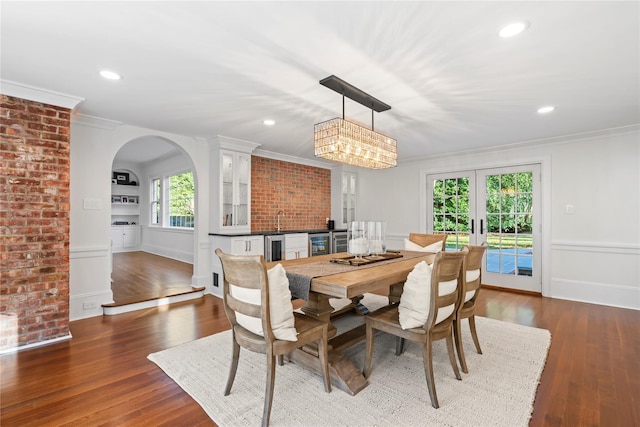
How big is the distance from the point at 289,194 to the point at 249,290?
4127 mm

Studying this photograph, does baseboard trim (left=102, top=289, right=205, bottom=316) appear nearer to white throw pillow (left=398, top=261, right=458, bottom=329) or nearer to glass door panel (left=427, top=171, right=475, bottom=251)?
white throw pillow (left=398, top=261, right=458, bottom=329)

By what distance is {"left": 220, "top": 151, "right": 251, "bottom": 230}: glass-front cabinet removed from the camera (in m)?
4.61

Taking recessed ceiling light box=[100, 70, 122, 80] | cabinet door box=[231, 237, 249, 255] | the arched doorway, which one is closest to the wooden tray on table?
cabinet door box=[231, 237, 249, 255]

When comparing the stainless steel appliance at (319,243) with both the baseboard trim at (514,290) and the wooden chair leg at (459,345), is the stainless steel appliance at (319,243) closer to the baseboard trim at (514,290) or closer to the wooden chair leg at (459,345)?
the baseboard trim at (514,290)

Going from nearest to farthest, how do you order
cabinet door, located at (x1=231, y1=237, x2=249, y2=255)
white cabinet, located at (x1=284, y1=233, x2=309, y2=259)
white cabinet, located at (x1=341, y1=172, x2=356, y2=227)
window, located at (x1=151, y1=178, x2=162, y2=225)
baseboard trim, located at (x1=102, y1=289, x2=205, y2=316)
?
baseboard trim, located at (x1=102, y1=289, x2=205, y2=316) < cabinet door, located at (x1=231, y1=237, x2=249, y2=255) < white cabinet, located at (x1=284, y1=233, x2=309, y2=259) < white cabinet, located at (x1=341, y1=172, x2=356, y2=227) < window, located at (x1=151, y1=178, x2=162, y2=225)

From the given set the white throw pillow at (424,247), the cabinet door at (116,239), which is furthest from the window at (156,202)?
the white throw pillow at (424,247)

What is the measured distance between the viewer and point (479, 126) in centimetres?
386

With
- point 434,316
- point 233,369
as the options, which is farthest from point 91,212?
point 434,316

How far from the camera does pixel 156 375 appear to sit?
2.28m

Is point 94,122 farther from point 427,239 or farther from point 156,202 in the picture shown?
point 156,202

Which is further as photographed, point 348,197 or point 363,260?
point 348,197

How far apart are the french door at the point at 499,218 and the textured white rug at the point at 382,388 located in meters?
2.30

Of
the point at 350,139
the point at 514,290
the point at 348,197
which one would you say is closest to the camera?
the point at 350,139

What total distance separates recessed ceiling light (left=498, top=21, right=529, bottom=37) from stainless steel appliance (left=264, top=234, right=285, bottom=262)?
3.82 m
